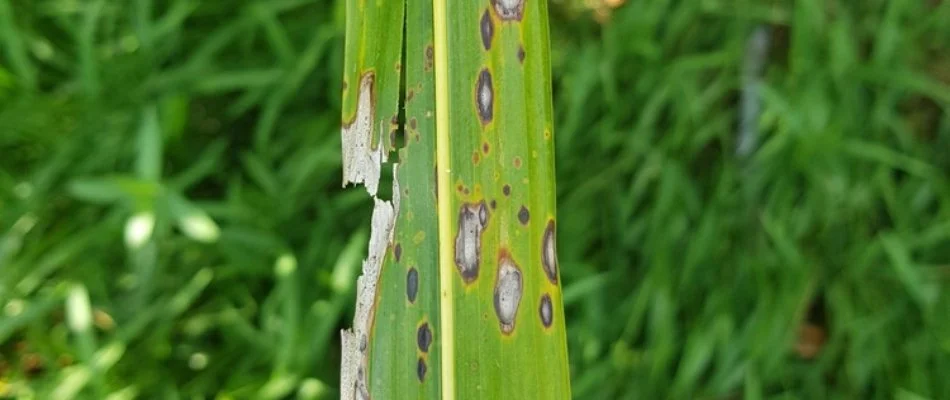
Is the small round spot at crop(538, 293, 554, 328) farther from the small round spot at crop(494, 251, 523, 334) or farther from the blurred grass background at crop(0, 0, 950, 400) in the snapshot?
the blurred grass background at crop(0, 0, 950, 400)

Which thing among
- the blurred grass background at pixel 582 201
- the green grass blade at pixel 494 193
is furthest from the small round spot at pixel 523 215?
the blurred grass background at pixel 582 201

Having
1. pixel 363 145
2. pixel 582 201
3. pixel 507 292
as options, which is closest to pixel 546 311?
pixel 507 292

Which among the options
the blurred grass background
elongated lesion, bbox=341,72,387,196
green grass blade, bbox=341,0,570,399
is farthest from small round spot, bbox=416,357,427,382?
the blurred grass background

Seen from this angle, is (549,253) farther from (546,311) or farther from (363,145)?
(363,145)

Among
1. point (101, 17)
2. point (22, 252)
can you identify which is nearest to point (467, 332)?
point (22, 252)

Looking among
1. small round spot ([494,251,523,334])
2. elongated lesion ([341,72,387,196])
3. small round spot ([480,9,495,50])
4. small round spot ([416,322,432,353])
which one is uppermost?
small round spot ([480,9,495,50])

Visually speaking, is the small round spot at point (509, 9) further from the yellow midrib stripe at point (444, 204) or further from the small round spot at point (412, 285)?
the small round spot at point (412, 285)
